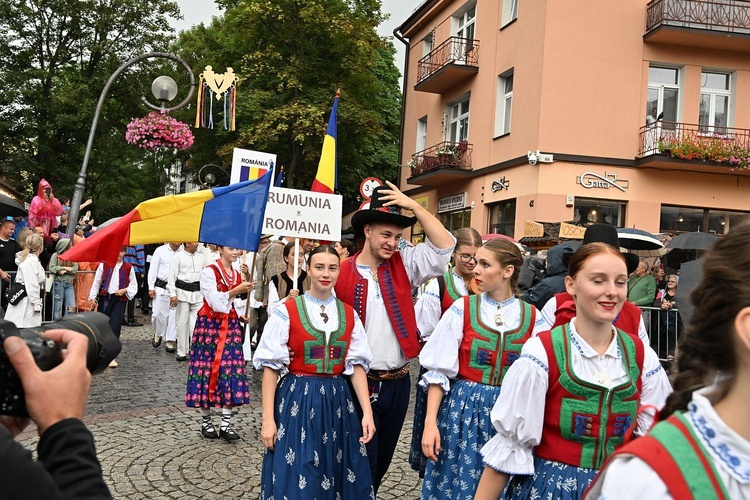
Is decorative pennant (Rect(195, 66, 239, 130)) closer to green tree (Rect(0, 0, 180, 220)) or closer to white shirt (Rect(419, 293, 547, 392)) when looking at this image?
green tree (Rect(0, 0, 180, 220))

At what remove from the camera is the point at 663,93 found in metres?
18.7

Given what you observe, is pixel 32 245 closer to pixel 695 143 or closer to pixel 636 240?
pixel 636 240

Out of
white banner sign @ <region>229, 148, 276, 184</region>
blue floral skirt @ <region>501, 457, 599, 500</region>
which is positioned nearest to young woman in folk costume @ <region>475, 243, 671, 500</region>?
blue floral skirt @ <region>501, 457, 599, 500</region>

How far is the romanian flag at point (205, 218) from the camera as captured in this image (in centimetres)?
591

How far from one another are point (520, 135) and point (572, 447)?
17.0 metres

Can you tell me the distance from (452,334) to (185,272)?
8100 mm

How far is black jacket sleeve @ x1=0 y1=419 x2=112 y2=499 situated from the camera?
1357mm

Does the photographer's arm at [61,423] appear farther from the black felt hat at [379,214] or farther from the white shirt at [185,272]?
the white shirt at [185,272]

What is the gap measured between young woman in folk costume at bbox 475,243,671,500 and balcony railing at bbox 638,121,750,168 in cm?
1630

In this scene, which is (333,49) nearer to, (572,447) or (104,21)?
(104,21)

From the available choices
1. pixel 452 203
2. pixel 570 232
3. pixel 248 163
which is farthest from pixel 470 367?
pixel 452 203

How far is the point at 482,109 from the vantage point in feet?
70.2

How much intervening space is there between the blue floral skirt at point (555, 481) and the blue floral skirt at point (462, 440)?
98 centimetres

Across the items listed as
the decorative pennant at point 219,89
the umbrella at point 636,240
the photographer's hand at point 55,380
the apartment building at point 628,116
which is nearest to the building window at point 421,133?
the apartment building at point 628,116
